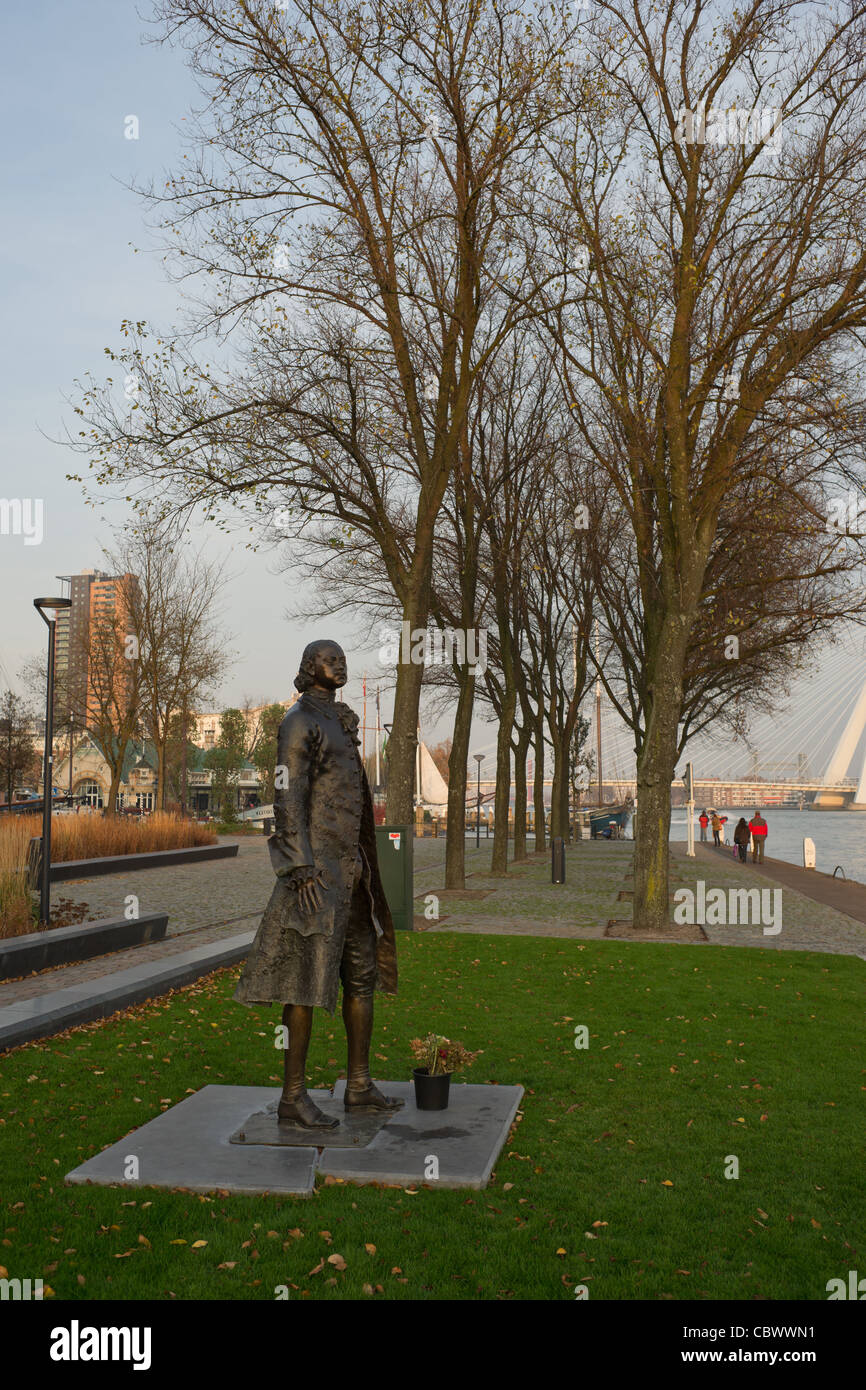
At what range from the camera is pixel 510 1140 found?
5.81 m

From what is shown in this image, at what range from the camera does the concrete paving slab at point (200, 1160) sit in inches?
195

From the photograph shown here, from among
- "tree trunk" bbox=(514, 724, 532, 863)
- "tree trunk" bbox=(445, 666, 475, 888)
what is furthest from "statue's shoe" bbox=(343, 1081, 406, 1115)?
"tree trunk" bbox=(514, 724, 532, 863)

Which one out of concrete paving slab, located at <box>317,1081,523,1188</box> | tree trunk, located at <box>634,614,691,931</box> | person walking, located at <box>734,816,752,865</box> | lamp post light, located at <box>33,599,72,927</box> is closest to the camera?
concrete paving slab, located at <box>317,1081,523,1188</box>

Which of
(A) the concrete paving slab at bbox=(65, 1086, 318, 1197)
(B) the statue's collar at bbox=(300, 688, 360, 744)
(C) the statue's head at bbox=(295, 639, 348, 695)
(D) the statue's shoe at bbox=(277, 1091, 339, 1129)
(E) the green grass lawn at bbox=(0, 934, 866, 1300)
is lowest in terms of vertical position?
(E) the green grass lawn at bbox=(0, 934, 866, 1300)

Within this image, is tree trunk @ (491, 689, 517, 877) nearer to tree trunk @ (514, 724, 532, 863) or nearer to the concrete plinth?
tree trunk @ (514, 724, 532, 863)

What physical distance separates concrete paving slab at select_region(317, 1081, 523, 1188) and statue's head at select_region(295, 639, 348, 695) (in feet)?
7.82

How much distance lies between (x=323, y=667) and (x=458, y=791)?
55.6 ft

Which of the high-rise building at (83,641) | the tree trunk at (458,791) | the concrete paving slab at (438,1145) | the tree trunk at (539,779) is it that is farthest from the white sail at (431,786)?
the concrete paving slab at (438,1145)

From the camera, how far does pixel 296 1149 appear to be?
545cm

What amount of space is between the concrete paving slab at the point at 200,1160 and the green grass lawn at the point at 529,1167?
8 cm

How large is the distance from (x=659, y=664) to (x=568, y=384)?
565cm

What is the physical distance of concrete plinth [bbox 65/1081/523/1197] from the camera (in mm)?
5023

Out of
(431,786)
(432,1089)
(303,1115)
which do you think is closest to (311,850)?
(303,1115)
